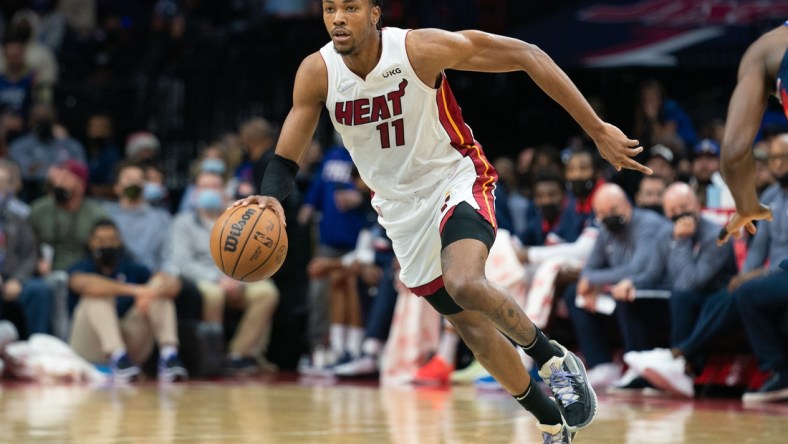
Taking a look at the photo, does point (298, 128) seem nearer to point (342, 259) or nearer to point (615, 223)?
point (615, 223)

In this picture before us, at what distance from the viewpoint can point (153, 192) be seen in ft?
41.3

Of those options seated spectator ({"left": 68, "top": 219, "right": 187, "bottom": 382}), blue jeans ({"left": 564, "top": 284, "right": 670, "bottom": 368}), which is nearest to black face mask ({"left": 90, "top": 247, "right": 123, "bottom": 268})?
seated spectator ({"left": 68, "top": 219, "right": 187, "bottom": 382})

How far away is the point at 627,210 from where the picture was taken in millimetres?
9859

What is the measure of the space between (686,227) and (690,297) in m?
0.53

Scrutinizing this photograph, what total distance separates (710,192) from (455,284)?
5591 mm

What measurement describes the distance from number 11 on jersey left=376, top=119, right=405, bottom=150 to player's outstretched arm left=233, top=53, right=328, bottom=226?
12.2 inches

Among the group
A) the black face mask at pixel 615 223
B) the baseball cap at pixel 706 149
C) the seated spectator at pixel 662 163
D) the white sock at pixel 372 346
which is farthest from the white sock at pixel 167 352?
the baseball cap at pixel 706 149

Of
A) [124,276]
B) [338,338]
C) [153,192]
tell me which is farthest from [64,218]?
[338,338]

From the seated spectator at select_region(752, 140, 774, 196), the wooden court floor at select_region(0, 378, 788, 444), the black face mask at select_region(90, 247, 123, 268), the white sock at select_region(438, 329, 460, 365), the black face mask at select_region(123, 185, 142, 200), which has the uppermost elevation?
the seated spectator at select_region(752, 140, 774, 196)

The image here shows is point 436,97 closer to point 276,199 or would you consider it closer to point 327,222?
point 276,199

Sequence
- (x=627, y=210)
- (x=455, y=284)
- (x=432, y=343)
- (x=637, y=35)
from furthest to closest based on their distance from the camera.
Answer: (x=637, y=35)
(x=432, y=343)
(x=627, y=210)
(x=455, y=284)

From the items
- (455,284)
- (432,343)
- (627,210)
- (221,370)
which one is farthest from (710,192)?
(455,284)

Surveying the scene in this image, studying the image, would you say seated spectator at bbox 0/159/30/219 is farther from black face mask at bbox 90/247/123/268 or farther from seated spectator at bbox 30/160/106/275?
black face mask at bbox 90/247/123/268

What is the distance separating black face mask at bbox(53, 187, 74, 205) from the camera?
11.8m
